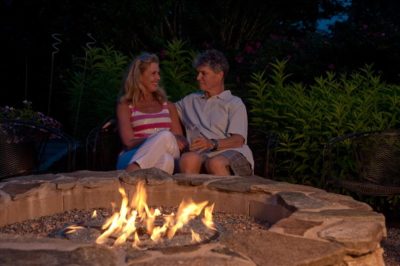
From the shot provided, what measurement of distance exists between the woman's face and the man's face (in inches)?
11.7

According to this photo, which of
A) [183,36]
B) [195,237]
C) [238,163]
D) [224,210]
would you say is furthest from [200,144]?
[183,36]

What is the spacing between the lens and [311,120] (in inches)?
243

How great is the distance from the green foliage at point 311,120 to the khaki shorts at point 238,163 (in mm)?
660

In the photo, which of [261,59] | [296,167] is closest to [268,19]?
[261,59]

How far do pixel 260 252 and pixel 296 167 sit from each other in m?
2.84

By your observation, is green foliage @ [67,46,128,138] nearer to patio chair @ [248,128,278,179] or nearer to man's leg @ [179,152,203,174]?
patio chair @ [248,128,278,179]

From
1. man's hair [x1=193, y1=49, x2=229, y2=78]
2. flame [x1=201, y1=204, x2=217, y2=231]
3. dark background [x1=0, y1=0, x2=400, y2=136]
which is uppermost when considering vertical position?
dark background [x1=0, y1=0, x2=400, y2=136]

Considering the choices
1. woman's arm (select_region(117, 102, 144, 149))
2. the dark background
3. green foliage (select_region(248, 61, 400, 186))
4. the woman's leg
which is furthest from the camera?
the dark background

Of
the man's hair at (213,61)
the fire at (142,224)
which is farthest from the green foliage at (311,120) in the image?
the fire at (142,224)

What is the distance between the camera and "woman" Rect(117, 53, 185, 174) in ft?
18.0

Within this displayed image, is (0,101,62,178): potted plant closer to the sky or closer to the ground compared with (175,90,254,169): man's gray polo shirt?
closer to the ground

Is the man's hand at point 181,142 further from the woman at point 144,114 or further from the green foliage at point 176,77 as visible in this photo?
the green foliage at point 176,77

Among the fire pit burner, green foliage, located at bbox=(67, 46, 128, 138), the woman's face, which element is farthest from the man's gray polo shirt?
the fire pit burner

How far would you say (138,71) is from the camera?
18.9 ft
